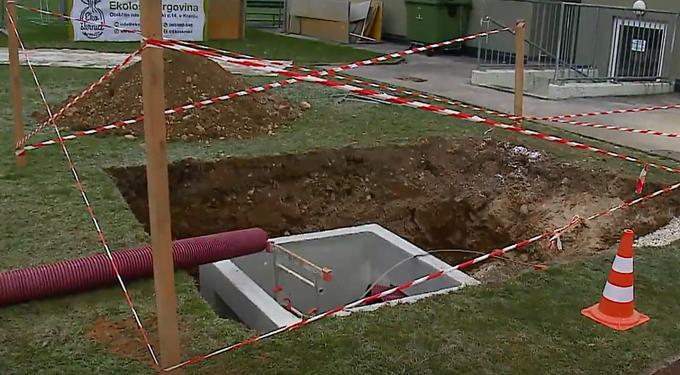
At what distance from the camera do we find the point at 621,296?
426 centimetres

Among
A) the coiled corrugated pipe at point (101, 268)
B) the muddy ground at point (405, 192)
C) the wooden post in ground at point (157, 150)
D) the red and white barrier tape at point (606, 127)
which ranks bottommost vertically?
the muddy ground at point (405, 192)

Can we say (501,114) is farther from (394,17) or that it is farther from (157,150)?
(394,17)

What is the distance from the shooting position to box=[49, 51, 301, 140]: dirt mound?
28.2 feet

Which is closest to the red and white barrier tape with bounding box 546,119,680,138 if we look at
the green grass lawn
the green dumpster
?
the green grass lawn

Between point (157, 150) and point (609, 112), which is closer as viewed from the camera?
point (157, 150)

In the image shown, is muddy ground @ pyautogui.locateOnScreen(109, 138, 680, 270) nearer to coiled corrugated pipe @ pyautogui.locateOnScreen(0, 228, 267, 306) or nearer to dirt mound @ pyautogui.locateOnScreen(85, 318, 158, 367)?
coiled corrugated pipe @ pyautogui.locateOnScreen(0, 228, 267, 306)

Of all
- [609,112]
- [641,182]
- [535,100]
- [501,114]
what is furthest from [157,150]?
[535,100]

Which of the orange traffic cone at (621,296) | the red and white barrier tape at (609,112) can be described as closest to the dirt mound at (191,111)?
the red and white barrier tape at (609,112)

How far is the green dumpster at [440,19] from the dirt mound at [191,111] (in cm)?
907

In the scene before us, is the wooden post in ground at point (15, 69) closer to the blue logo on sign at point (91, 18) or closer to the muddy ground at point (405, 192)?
the muddy ground at point (405, 192)

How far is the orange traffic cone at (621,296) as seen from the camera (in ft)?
13.9

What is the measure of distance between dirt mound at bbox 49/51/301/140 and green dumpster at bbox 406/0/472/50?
9.07 m

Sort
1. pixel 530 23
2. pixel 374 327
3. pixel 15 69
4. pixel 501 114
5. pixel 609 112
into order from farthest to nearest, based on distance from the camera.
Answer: pixel 530 23 < pixel 609 112 < pixel 501 114 < pixel 15 69 < pixel 374 327

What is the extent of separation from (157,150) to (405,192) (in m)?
5.29
